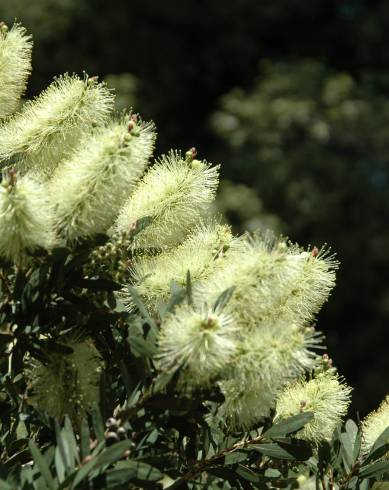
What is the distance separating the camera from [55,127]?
1649mm

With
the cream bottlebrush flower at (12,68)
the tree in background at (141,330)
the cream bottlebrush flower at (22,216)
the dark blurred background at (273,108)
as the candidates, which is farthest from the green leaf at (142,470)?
the dark blurred background at (273,108)

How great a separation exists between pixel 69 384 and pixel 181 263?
28 centimetres

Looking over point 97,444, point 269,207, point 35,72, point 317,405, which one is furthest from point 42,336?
point 35,72

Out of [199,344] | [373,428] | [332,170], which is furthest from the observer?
[332,170]

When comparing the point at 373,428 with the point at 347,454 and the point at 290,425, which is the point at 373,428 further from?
the point at 290,425

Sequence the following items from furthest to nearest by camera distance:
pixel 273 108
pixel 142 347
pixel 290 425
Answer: pixel 273 108, pixel 290 425, pixel 142 347

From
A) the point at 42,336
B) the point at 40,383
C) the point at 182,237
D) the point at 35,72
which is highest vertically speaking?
the point at 35,72

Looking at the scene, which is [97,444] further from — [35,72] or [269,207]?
[35,72]

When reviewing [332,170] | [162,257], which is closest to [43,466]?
[162,257]

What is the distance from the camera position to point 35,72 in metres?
8.96

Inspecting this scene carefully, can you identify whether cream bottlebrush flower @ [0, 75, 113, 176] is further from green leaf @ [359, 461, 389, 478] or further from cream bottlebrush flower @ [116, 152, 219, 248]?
green leaf @ [359, 461, 389, 478]

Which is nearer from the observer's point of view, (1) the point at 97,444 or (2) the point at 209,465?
(1) the point at 97,444

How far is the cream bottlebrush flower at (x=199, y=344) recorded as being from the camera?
1.33 m

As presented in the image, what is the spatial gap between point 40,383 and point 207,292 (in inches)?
12.4
